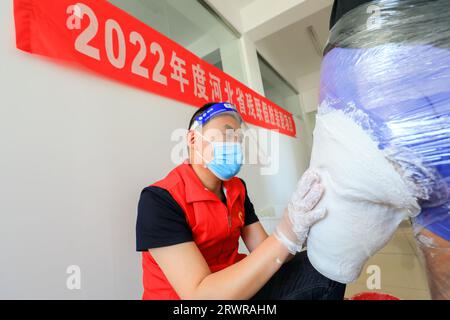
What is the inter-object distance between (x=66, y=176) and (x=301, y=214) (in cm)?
69

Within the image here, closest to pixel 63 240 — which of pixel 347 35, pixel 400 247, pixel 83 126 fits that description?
pixel 83 126

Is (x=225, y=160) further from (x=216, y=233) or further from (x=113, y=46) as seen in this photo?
(x=113, y=46)

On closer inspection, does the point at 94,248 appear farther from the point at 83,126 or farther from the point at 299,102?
the point at 299,102

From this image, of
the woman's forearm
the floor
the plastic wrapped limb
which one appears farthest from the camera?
the floor

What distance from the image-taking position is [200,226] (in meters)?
0.70

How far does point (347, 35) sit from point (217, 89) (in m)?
1.15

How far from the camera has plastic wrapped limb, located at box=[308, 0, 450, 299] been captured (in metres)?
0.37

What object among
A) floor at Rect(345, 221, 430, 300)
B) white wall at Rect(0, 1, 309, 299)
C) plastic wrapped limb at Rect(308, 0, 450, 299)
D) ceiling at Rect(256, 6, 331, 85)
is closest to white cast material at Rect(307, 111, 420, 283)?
plastic wrapped limb at Rect(308, 0, 450, 299)

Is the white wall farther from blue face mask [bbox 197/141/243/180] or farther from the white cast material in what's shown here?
the white cast material

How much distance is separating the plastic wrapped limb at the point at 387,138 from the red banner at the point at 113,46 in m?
0.83

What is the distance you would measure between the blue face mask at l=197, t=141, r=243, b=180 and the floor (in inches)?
32.6

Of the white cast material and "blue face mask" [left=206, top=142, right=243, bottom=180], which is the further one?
"blue face mask" [left=206, top=142, right=243, bottom=180]

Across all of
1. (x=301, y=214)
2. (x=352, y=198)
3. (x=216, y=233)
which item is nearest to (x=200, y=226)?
(x=216, y=233)
